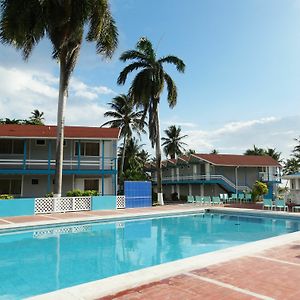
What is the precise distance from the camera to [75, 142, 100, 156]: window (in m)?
30.2

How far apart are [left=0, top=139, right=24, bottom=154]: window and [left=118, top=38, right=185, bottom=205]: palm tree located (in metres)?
10.6

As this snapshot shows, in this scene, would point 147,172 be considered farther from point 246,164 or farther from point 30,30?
point 30,30

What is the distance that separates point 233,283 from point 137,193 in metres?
20.5

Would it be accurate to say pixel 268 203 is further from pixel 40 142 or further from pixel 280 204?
pixel 40 142

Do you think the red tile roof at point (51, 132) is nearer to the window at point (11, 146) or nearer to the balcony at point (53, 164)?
the window at point (11, 146)

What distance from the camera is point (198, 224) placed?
63.6ft

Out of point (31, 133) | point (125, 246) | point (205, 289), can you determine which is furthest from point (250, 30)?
point (31, 133)

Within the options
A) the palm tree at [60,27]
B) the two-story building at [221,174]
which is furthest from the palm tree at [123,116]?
the palm tree at [60,27]

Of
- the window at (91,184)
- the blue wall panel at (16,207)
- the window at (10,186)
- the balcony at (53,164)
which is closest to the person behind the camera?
the blue wall panel at (16,207)

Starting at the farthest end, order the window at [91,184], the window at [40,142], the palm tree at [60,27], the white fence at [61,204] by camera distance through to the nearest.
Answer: the window at [91,184]
the window at [40,142]
the white fence at [61,204]
the palm tree at [60,27]

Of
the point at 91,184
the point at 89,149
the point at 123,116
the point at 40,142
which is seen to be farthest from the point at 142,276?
the point at 123,116

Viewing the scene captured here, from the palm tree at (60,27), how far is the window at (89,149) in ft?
26.6

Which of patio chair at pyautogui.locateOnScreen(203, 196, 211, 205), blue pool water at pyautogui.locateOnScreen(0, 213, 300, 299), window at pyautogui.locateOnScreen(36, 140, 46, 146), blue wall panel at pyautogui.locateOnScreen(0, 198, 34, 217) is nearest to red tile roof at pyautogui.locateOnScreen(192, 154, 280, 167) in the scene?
patio chair at pyautogui.locateOnScreen(203, 196, 211, 205)

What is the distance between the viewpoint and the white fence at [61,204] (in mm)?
21578
